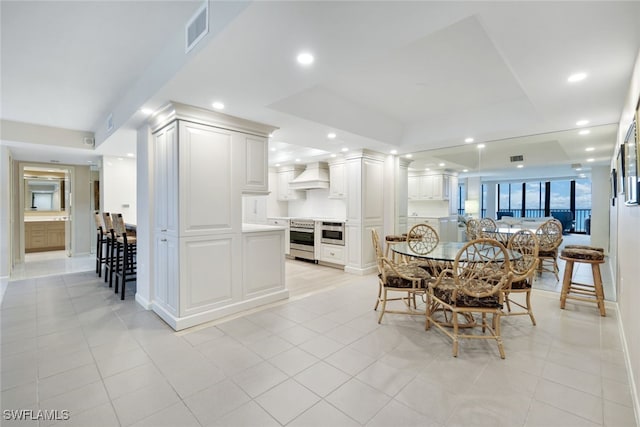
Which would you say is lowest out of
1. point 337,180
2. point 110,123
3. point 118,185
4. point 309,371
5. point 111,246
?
point 309,371

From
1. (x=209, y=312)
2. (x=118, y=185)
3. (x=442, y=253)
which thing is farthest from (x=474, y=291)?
(x=118, y=185)

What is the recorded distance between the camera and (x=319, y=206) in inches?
281

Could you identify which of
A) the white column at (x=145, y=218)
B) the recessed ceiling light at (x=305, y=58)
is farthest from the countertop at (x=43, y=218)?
the recessed ceiling light at (x=305, y=58)

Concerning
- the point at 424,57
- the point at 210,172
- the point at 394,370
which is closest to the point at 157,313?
the point at 210,172

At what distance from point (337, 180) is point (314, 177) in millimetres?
600

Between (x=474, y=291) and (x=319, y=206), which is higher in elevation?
(x=319, y=206)

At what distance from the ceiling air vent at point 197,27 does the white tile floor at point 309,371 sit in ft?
7.77

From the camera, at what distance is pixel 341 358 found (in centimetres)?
238

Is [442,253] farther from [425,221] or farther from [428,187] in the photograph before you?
[428,187]

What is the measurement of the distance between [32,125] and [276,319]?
5.06 m

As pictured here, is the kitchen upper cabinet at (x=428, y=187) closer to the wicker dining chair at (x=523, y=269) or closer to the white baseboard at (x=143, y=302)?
the wicker dining chair at (x=523, y=269)

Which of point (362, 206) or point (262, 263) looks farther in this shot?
point (362, 206)

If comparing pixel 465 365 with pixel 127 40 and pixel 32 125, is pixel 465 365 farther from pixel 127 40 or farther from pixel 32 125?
pixel 32 125

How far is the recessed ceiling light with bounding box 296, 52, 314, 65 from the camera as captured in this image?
78.7 inches
